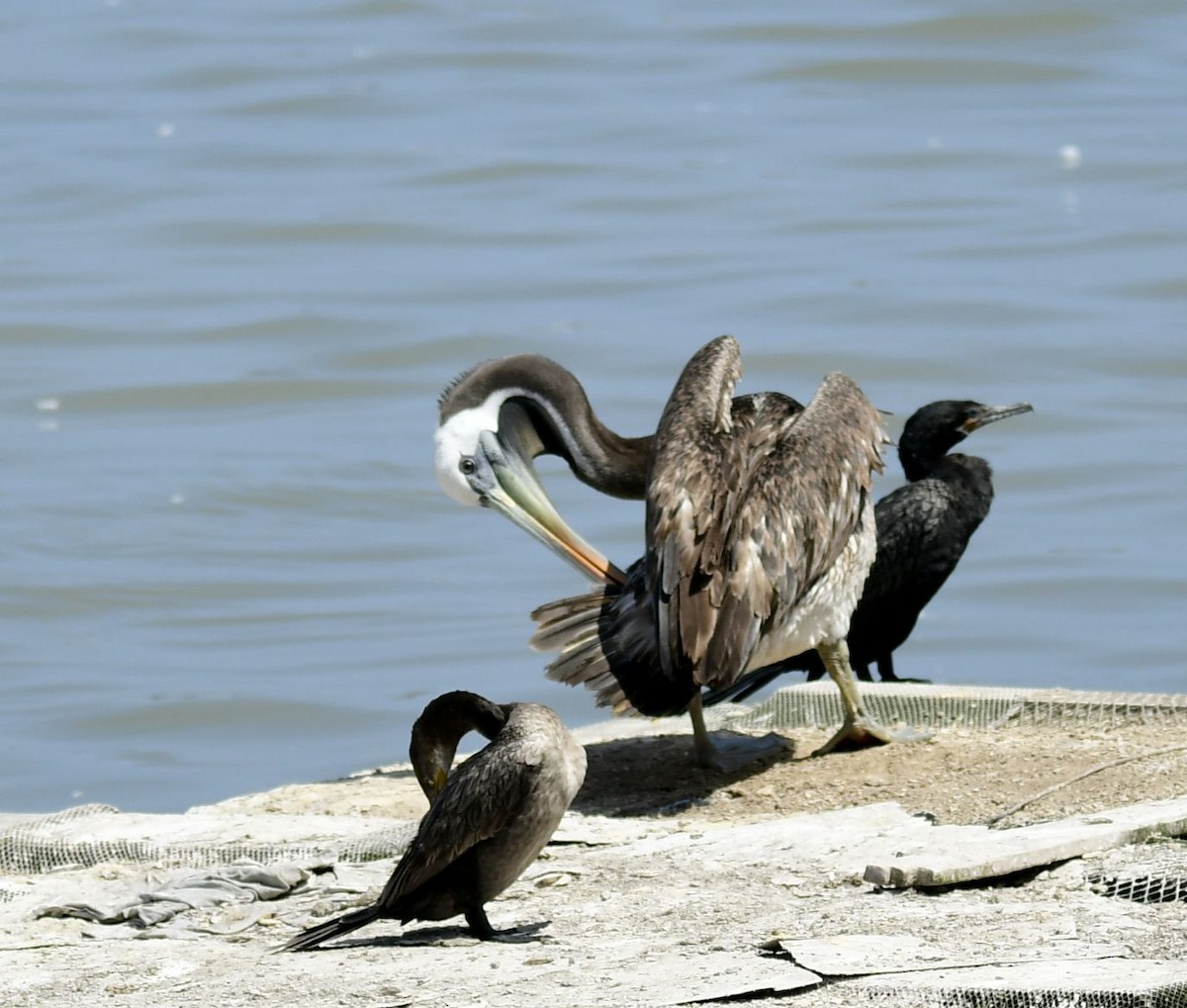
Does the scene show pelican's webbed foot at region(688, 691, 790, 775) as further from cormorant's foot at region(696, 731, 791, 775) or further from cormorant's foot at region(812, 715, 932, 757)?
cormorant's foot at region(812, 715, 932, 757)

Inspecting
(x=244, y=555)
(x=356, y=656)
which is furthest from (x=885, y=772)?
(x=244, y=555)

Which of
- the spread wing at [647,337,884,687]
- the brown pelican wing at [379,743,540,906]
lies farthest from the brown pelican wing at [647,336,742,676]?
the brown pelican wing at [379,743,540,906]

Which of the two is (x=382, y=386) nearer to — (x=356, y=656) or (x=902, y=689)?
(x=356, y=656)

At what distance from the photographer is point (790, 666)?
841 cm

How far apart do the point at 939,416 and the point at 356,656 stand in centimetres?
530

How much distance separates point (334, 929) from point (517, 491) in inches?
154

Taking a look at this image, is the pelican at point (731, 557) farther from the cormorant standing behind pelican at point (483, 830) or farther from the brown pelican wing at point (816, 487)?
the cormorant standing behind pelican at point (483, 830)

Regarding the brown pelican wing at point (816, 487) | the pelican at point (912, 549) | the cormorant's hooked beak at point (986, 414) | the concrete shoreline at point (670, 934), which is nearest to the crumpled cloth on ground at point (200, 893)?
the concrete shoreline at point (670, 934)

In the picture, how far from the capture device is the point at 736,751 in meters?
7.25

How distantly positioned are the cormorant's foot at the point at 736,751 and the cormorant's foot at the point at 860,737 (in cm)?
17

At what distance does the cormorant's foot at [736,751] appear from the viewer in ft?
23.4

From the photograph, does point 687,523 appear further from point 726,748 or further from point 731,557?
point 726,748

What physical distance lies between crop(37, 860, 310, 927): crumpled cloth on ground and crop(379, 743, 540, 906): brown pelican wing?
66 centimetres

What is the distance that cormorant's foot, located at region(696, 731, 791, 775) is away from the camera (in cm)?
714
